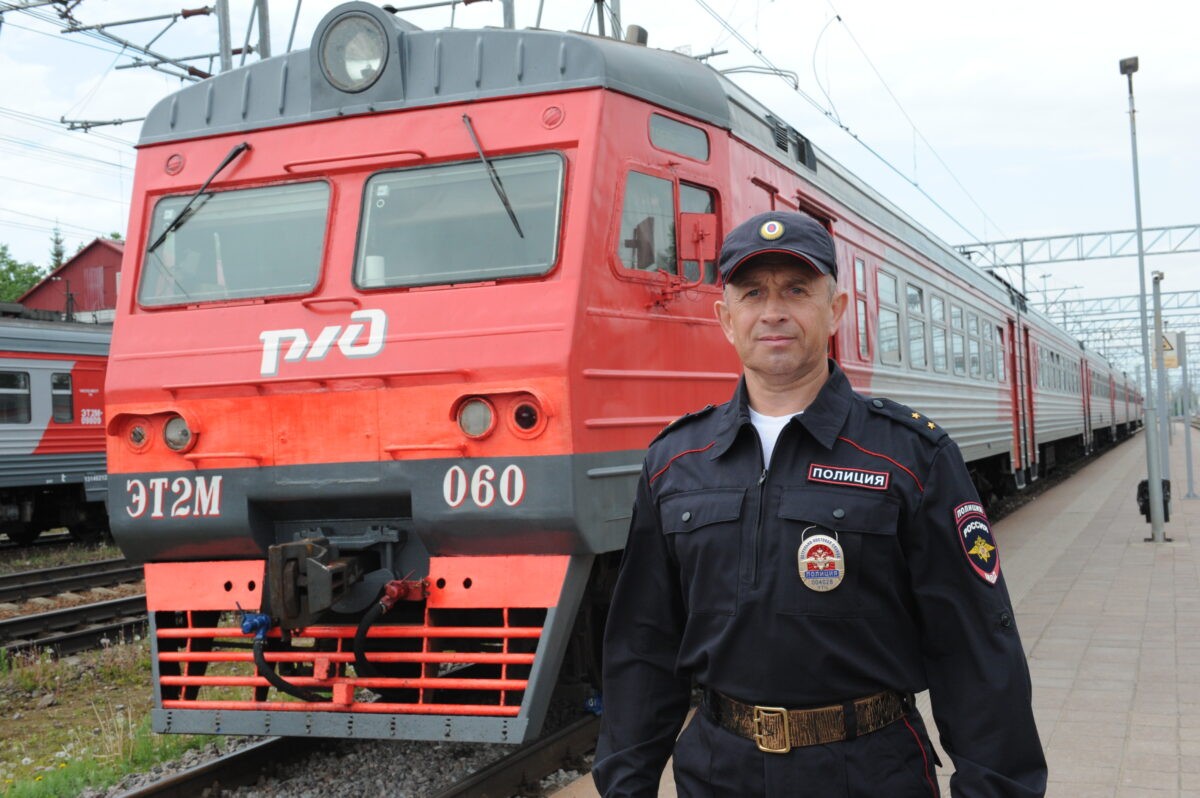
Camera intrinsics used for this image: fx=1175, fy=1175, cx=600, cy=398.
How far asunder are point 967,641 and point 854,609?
209 millimetres

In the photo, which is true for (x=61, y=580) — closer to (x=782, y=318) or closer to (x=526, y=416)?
(x=526, y=416)

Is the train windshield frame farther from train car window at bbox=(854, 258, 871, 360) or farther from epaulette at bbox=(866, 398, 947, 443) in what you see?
train car window at bbox=(854, 258, 871, 360)

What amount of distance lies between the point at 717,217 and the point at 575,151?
101 cm

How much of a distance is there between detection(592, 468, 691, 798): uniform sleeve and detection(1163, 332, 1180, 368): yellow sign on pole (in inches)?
719

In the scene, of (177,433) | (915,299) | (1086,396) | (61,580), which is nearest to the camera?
(177,433)

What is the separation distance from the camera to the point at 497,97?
5.08m

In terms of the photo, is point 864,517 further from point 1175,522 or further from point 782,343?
point 1175,522

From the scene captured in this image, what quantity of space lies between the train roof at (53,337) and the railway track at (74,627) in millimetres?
6516

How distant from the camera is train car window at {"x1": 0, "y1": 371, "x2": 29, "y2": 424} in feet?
51.6

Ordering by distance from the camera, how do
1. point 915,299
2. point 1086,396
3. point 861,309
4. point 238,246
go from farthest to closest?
1. point 1086,396
2. point 915,299
3. point 861,309
4. point 238,246

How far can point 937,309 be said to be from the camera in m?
11.0

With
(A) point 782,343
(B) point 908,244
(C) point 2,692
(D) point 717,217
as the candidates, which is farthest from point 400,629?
(B) point 908,244

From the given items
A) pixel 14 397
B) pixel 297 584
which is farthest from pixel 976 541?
pixel 14 397

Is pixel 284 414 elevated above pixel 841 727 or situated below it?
above
